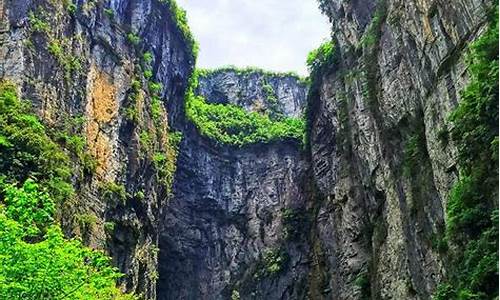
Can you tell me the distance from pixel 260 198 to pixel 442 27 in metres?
24.8

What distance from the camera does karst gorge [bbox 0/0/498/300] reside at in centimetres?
1273

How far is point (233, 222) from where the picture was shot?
4034cm

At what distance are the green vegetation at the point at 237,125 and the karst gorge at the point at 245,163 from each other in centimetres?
15

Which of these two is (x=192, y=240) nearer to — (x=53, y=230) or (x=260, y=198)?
(x=260, y=198)

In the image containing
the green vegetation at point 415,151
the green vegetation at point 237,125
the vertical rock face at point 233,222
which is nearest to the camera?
the green vegetation at point 415,151

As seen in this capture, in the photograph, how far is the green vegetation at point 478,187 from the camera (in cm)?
1162

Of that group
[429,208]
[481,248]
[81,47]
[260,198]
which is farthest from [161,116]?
[481,248]

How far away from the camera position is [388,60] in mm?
22453

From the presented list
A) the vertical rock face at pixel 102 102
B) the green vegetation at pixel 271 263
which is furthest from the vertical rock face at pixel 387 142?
the vertical rock face at pixel 102 102

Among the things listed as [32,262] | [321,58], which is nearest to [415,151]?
[32,262]

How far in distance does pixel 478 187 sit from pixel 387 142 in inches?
391

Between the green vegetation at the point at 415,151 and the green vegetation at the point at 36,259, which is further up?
the green vegetation at the point at 415,151

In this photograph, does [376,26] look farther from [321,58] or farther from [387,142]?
[321,58]

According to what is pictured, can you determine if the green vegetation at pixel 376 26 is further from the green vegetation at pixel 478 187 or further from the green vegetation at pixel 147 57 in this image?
the green vegetation at pixel 147 57
